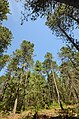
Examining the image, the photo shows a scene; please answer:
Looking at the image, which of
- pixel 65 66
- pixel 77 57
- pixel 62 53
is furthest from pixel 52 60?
pixel 77 57

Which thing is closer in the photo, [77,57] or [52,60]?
[77,57]

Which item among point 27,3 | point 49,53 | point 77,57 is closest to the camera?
point 27,3

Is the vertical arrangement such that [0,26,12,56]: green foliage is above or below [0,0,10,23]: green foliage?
below

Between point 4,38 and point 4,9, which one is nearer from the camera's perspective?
point 4,9

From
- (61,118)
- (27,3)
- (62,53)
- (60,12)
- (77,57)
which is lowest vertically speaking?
(61,118)

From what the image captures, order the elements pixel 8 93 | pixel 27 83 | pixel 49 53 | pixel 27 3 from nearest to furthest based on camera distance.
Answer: pixel 27 3, pixel 27 83, pixel 8 93, pixel 49 53

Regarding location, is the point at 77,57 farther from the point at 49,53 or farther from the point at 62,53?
the point at 49,53

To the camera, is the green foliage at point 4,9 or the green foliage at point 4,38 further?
the green foliage at point 4,38

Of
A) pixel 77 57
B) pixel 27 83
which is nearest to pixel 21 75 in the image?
pixel 27 83

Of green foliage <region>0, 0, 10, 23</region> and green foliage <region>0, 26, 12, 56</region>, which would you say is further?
green foliage <region>0, 26, 12, 56</region>

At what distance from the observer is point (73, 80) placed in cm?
4319

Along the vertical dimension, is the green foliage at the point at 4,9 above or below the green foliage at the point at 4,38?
above

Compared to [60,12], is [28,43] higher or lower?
higher

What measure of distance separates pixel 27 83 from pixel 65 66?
797cm
